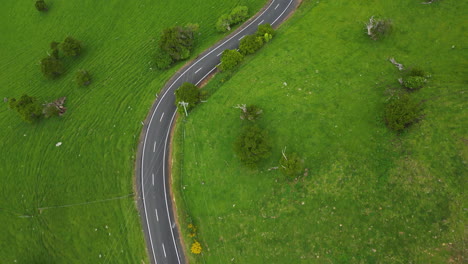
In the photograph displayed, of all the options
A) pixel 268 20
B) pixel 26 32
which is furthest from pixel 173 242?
pixel 26 32

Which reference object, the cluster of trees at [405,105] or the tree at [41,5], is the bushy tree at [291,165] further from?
the tree at [41,5]

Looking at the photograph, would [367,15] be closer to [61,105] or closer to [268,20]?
[268,20]

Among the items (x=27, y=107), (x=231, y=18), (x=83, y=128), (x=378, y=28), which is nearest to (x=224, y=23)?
(x=231, y=18)

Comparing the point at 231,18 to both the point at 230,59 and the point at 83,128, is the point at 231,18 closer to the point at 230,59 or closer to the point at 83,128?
the point at 230,59

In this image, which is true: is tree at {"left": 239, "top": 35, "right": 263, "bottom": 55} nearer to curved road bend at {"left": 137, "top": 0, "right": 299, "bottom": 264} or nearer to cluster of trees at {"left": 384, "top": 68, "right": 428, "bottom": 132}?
curved road bend at {"left": 137, "top": 0, "right": 299, "bottom": 264}

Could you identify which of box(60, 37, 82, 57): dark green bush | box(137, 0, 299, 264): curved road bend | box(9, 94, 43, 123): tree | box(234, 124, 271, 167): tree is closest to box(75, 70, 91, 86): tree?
box(60, 37, 82, 57): dark green bush
